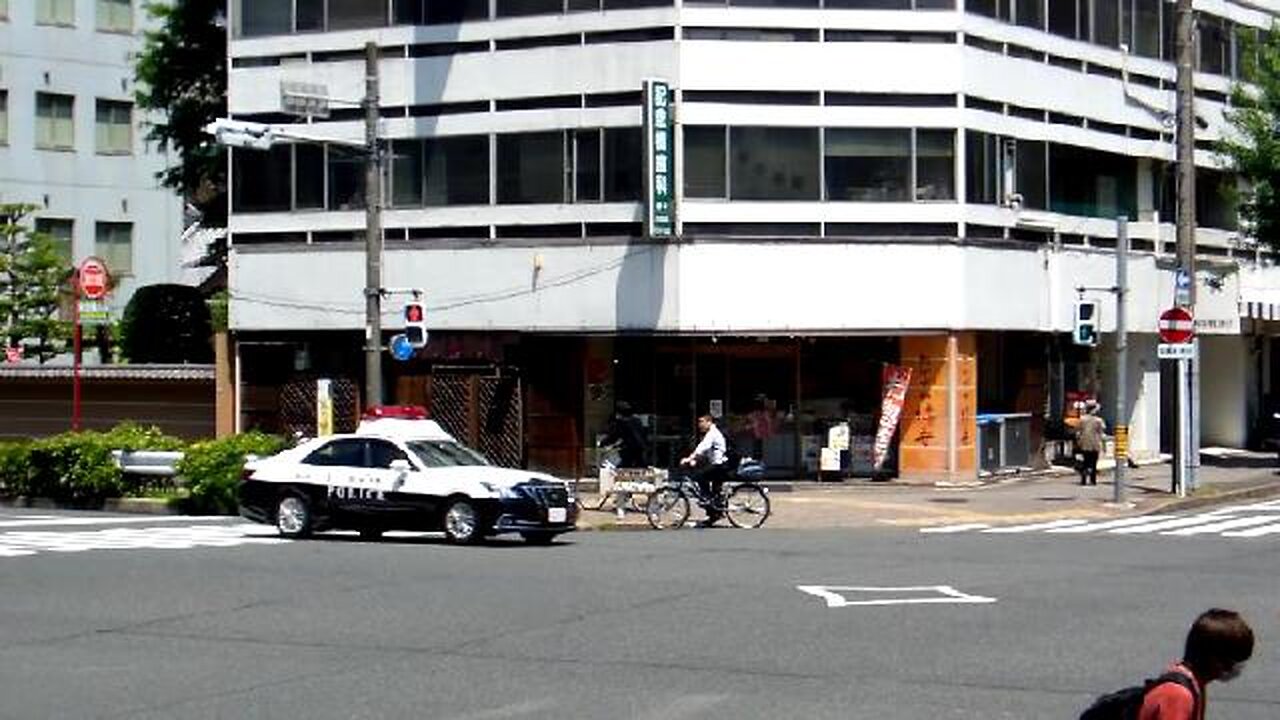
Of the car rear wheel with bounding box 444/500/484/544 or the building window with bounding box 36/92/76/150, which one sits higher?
the building window with bounding box 36/92/76/150

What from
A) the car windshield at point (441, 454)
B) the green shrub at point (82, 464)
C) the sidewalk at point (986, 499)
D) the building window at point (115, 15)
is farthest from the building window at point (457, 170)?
the building window at point (115, 15)

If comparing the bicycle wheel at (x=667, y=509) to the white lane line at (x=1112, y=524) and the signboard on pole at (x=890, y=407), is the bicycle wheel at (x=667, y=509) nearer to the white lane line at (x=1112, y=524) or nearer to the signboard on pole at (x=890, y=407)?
the white lane line at (x=1112, y=524)

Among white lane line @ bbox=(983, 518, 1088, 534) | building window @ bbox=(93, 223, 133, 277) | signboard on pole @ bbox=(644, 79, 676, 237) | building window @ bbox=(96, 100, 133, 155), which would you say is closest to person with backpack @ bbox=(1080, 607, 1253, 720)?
white lane line @ bbox=(983, 518, 1088, 534)

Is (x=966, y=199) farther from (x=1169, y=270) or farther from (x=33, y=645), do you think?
(x=33, y=645)

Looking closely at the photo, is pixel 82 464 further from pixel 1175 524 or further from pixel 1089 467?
pixel 1175 524

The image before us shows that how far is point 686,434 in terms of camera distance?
121 feet

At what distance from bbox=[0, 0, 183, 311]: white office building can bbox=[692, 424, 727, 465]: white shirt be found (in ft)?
131

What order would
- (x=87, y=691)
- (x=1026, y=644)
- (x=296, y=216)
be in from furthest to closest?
(x=296, y=216) → (x=1026, y=644) → (x=87, y=691)

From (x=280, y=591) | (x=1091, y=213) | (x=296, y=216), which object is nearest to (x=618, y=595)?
(x=280, y=591)

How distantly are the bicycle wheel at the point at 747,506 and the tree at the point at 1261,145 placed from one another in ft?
53.1

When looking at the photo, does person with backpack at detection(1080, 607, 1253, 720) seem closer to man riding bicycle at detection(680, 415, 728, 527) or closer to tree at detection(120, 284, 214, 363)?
man riding bicycle at detection(680, 415, 728, 527)

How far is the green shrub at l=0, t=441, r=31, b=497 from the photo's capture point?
35.8 metres

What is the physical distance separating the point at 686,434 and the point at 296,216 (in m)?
9.14

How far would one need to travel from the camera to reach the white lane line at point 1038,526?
1097 inches
